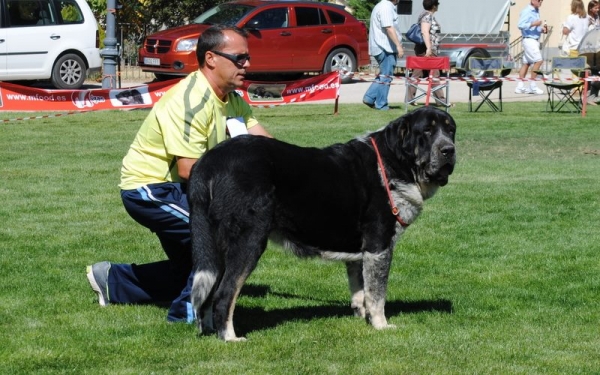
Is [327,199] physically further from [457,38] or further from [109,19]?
[457,38]

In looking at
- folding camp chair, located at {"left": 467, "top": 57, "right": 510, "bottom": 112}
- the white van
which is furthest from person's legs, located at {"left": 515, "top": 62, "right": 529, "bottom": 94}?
the white van

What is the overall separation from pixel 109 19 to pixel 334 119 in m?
5.68

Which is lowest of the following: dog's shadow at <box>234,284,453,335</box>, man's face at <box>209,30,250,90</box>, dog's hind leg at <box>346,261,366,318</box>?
dog's shadow at <box>234,284,453,335</box>

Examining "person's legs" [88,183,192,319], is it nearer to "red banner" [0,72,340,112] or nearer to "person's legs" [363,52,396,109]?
"red banner" [0,72,340,112]

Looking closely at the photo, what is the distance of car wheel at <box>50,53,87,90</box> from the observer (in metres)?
21.6

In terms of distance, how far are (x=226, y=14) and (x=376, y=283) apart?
18.3 meters

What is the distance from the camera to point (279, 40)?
23516mm

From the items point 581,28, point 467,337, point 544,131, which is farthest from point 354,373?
point 581,28

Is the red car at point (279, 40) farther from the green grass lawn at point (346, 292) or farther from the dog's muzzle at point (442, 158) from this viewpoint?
the dog's muzzle at point (442, 158)

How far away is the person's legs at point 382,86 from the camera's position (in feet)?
62.7

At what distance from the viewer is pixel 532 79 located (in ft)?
76.6

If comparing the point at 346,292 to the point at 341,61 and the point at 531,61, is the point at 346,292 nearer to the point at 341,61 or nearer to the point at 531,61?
the point at 531,61

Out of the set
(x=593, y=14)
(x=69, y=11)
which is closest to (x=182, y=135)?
(x=69, y=11)

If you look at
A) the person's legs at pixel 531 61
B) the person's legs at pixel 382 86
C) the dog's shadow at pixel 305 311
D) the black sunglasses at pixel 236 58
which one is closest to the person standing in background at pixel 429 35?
the person's legs at pixel 382 86
